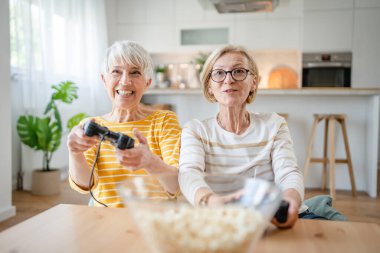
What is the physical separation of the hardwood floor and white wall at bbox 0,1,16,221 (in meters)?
0.13

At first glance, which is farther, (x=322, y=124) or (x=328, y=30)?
(x=328, y=30)

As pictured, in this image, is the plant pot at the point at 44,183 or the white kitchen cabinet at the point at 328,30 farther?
the white kitchen cabinet at the point at 328,30

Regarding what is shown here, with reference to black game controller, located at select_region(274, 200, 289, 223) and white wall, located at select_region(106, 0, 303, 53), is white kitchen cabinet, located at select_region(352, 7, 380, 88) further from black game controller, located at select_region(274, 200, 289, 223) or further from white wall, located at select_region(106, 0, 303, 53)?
black game controller, located at select_region(274, 200, 289, 223)

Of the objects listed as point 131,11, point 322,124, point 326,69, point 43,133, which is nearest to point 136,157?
point 43,133

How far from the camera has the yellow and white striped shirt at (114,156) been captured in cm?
124

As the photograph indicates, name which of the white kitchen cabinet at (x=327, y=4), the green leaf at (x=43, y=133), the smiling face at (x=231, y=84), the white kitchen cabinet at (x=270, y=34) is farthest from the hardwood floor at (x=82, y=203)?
the white kitchen cabinet at (x=327, y=4)

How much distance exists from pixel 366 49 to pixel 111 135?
464cm

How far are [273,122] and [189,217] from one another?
775 millimetres

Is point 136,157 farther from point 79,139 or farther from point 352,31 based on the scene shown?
point 352,31

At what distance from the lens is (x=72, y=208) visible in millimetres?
943

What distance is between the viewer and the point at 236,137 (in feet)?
3.97

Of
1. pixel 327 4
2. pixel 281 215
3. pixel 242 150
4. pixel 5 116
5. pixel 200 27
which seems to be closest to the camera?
pixel 281 215

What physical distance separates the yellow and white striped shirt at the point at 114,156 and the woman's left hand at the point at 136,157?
0.20m

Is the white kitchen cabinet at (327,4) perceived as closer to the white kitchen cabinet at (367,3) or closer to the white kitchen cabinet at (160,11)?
the white kitchen cabinet at (367,3)
